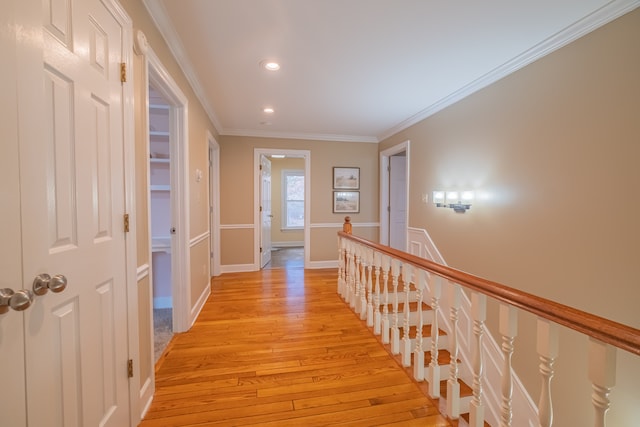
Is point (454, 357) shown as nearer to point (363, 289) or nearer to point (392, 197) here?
point (363, 289)

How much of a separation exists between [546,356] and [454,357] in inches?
24.0

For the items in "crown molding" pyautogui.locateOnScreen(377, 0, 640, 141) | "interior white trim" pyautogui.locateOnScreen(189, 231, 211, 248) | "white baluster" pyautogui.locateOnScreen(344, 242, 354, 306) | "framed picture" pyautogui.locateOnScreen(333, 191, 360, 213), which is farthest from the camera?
"framed picture" pyautogui.locateOnScreen(333, 191, 360, 213)

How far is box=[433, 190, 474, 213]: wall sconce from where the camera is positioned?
2838mm

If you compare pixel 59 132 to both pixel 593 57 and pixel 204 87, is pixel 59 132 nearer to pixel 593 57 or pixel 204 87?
pixel 204 87

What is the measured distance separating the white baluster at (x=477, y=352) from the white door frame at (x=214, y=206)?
3.65 meters

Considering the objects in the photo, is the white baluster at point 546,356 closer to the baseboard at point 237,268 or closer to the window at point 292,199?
the baseboard at point 237,268

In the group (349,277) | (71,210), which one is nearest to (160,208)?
(71,210)

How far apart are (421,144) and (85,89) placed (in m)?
3.59

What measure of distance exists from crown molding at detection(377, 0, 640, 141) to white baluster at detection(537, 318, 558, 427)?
201 cm

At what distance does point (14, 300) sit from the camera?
0.70 meters

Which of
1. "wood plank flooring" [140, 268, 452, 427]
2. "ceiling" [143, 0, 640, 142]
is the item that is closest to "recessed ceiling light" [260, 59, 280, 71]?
"ceiling" [143, 0, 640, 142]

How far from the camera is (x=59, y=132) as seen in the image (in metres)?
A: 0.90

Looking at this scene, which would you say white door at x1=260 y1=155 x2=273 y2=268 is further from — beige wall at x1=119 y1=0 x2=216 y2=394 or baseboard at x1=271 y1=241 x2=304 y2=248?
baseboard at x1=271 y1=241 x2=304 y2=248

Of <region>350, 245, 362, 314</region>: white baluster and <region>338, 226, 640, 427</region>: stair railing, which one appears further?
<region>350, 245, 362, 314</region>: white baluster
